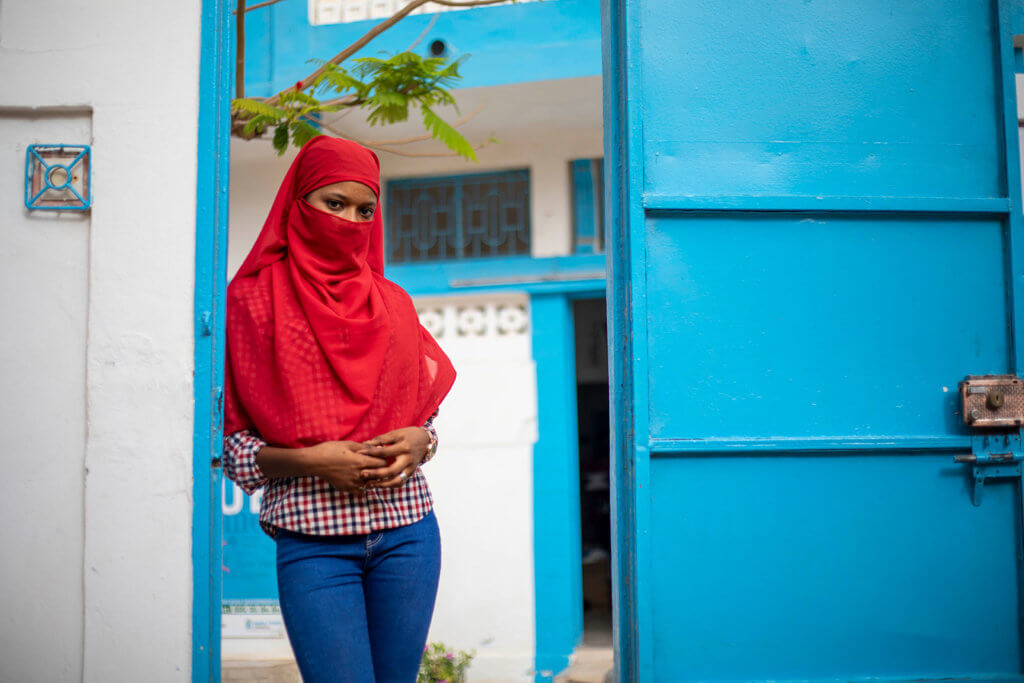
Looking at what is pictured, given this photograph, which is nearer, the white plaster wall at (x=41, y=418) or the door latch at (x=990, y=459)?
the white plaster wall at (x=41, y=418)

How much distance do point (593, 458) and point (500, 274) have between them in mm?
2921

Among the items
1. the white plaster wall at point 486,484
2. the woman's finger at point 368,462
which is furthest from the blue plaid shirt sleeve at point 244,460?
the white plaster wall at point 486,484

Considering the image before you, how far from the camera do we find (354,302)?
6.26 ft

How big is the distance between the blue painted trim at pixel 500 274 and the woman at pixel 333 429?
290 cm

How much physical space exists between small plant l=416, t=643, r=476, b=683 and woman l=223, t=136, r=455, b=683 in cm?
291

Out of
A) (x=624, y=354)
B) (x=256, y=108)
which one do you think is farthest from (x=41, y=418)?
(x=256, y=108)

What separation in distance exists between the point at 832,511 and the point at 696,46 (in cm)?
119

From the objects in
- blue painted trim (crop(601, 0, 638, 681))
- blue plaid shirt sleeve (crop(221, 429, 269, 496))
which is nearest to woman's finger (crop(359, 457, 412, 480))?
blue plaid shirt sleeve (crop(221, 429, 269, 496))

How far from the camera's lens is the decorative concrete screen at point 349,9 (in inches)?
181

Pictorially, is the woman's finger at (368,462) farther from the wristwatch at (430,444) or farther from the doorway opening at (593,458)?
the doorway opening at (593,458)

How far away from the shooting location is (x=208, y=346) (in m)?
1.83

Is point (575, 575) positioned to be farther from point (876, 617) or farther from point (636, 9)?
point (636, 9)

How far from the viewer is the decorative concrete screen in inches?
181

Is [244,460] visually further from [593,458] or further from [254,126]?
[593,458]
